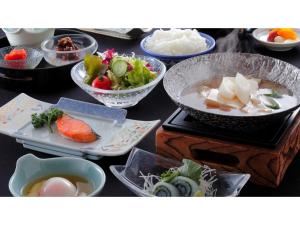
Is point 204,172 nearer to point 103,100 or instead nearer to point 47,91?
point 103,100

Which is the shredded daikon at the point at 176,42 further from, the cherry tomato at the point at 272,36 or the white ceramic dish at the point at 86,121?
the white ceramic dish at the point at 86,121

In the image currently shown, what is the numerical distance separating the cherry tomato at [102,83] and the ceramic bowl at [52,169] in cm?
44

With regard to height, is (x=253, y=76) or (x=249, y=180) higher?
(x=253, y=76)

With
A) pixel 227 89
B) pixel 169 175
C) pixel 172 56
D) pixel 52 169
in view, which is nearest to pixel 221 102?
pixel 227 89

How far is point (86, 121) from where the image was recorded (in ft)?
5.68

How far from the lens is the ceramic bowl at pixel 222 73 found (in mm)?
1424

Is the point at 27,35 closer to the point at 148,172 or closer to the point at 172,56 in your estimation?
the point at 172,56

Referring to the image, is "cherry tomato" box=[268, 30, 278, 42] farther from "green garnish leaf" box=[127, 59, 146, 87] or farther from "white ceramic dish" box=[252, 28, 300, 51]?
"green garnish leaf" box=[127, 59, 146, 87]

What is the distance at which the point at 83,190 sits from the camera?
54.2 inches

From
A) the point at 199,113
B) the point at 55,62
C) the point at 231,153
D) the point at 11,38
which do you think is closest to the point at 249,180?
the point at 231,153

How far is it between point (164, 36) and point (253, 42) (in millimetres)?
411

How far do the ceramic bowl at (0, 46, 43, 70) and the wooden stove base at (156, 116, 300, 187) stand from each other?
2.75ft

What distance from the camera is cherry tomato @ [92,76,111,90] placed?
1.82 metres

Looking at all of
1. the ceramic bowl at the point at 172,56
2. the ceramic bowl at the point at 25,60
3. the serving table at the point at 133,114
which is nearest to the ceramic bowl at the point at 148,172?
the serving table at the point at 133,114
